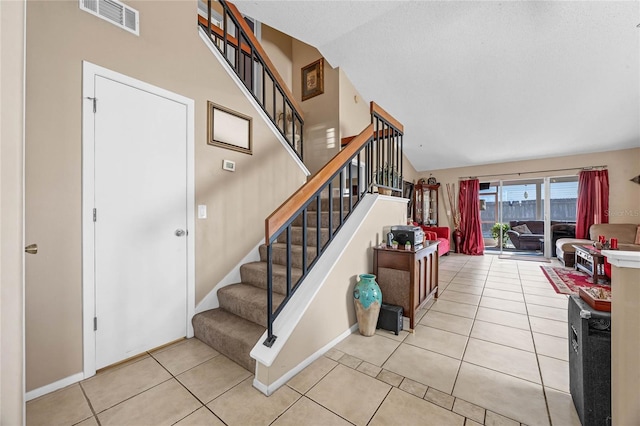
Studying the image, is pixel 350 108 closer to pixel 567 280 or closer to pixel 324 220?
pixel 324 220

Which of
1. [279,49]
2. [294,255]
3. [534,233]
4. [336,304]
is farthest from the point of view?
[534,233]

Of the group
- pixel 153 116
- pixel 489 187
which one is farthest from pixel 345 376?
pixel 489 187

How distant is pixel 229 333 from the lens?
76.1 inches

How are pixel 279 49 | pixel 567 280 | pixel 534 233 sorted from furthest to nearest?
pixel 534 233 → pixel 279 49 → pixel 567 280

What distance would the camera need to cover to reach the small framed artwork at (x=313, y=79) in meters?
4.46

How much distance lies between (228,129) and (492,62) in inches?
153

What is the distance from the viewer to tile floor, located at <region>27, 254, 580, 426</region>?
1361 millimetres

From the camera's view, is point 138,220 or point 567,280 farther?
point 567,280

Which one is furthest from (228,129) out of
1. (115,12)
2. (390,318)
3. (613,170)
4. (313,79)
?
(613,170)

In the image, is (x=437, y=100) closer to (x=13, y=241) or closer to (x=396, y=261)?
(x=396, y=261)

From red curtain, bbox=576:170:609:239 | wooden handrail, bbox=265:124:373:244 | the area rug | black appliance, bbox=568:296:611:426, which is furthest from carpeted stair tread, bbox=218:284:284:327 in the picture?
red curtain, bbox=576:170:609:239

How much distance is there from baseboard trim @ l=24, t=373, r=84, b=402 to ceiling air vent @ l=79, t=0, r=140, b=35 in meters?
2.50

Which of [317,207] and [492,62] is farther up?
[492,62]

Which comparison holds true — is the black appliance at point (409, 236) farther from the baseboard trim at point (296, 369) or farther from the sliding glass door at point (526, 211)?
the sliding glass door at point (526, 211)
